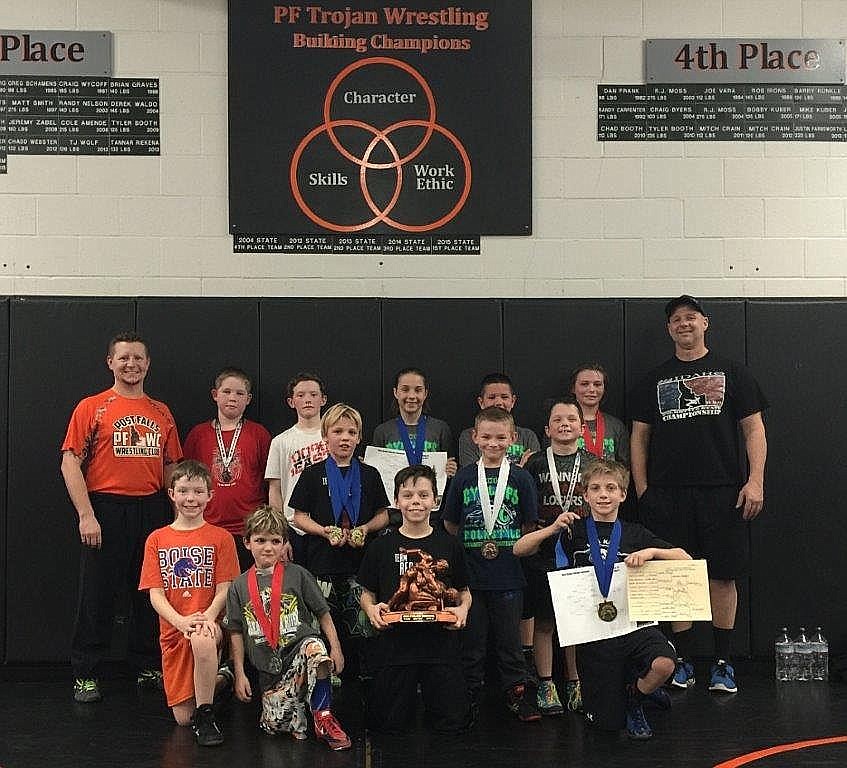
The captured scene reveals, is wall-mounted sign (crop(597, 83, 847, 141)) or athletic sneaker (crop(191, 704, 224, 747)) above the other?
wall-mounted sign (crop(597, 83, 847, 141))

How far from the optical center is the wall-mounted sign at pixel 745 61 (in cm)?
657

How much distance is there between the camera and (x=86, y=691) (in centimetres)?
542

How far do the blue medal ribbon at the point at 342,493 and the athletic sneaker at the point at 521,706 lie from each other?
1143mm

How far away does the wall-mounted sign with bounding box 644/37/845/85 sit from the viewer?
6.57 m

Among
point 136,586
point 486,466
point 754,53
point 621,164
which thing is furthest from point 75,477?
point 754,53

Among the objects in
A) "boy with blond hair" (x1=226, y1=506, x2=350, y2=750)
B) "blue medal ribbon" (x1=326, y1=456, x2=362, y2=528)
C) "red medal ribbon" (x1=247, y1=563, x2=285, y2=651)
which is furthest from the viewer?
"blue medal ribbon" (x1=326, y1=456, x2=362, y2=528)

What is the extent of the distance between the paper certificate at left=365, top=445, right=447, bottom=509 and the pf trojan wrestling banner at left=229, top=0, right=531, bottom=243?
1.50 metres

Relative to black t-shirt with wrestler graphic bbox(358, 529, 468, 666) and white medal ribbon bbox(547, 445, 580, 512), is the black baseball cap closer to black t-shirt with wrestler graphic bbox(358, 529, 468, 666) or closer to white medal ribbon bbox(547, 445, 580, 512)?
white medal ribbon bbox(547, 445, 580, 512)

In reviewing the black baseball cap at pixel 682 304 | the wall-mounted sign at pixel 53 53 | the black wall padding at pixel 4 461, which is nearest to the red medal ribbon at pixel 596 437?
the black baseball cap at pixel 682 304

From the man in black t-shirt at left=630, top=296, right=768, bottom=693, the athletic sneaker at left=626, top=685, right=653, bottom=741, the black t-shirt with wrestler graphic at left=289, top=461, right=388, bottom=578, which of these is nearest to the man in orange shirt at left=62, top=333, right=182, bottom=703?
the black t-shirt with wrestler graphic at left=289, top=461, right=388, bottom=578

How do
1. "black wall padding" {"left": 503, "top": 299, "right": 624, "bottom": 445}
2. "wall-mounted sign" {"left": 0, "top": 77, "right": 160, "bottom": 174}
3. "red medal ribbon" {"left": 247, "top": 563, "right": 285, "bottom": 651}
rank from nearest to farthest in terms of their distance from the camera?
1. "red medal ribbon" {"left": 247, "top": 563, "right": 285, "bottom": 651}
2. "black wall padding" {"left": 503, "top": 299, "right": 624, "bottom": 445}
3. "wall-mounted sign" {"left": 0, "top": 77, "right": 160, "bottom": 174}

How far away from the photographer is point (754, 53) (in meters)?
6.59

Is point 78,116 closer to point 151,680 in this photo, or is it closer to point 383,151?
point 383,151

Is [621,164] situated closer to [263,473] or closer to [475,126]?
[475,126]
